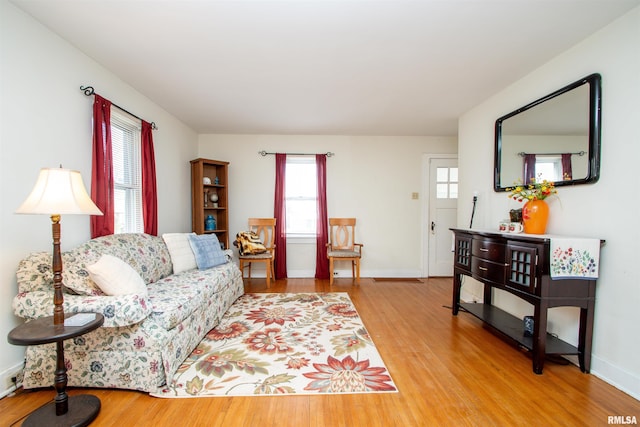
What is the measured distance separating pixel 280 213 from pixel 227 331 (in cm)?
227

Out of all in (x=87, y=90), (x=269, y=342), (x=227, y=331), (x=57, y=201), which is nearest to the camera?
(x=57, y=201)

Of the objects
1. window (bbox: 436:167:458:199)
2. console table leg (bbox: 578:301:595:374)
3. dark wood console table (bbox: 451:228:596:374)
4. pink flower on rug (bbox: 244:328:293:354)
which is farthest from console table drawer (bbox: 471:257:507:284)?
window (bbox: 436:167:458:199)

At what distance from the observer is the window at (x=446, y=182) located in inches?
184

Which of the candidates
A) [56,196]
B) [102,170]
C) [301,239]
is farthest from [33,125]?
[301,239]

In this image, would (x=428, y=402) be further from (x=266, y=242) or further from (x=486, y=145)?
(x=266, y=242)

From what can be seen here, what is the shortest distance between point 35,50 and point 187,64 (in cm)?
97

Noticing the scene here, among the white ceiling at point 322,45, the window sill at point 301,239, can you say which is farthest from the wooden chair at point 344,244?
the white ceiling at point 322,45

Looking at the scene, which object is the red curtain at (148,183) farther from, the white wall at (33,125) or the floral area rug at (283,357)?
the floral area rug at (283,357)

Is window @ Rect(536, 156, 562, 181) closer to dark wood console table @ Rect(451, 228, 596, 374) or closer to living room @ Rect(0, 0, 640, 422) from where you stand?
living room @ Rect(0, 0, 640, 422)

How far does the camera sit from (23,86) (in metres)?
1.76

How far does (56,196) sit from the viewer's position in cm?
140

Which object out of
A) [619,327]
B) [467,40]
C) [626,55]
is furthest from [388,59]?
[619,327]

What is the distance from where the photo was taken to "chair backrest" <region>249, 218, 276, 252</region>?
4359mm

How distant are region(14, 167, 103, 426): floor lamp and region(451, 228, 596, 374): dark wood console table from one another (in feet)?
9.34
